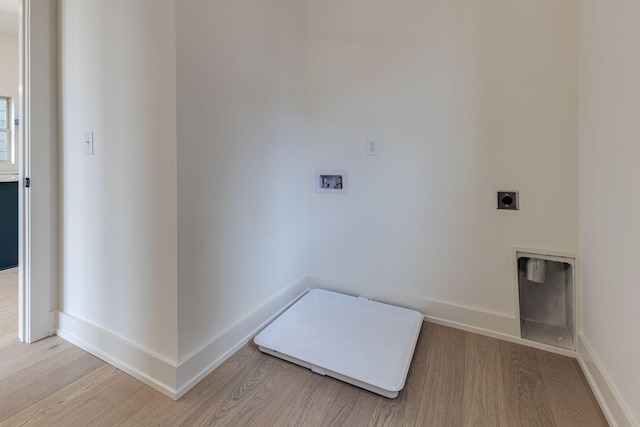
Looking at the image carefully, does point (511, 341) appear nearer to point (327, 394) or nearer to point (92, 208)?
point (327, 394)

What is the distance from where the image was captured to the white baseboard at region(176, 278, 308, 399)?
1.15 m

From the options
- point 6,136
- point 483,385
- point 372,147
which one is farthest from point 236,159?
point 6,136

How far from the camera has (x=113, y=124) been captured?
1.24 meters

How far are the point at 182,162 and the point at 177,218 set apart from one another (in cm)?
22

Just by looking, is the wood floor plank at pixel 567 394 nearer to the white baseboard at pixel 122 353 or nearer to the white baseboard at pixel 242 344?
the white baseboard at pixel 242 344

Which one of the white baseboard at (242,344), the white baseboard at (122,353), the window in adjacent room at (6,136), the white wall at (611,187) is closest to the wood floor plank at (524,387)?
the white baseboard at (242,344)

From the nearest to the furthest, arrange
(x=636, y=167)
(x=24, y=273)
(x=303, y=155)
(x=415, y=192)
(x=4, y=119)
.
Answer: (x=636, y=167) < (x=24, y=273) < (x=415, y=192) < (x=303, y=155) < (x=4, y=119)

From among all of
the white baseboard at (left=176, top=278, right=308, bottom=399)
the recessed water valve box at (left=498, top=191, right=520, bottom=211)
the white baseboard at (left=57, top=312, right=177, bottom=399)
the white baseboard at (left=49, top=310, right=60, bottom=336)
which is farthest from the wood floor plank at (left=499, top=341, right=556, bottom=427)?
the white baseboard at (left=49, top=310, right=60, bottom=336)

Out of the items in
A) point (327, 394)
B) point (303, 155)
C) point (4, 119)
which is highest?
point (4, 119)

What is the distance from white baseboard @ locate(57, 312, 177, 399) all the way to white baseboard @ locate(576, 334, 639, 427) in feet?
5.19

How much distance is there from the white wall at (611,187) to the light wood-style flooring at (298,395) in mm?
225

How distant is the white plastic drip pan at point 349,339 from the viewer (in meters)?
1.18

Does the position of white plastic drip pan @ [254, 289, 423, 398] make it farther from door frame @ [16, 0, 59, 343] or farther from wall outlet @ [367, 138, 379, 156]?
door frame @ [16, 0, 59, 343]

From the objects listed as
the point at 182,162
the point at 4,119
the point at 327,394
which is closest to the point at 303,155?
the point at 182,162
